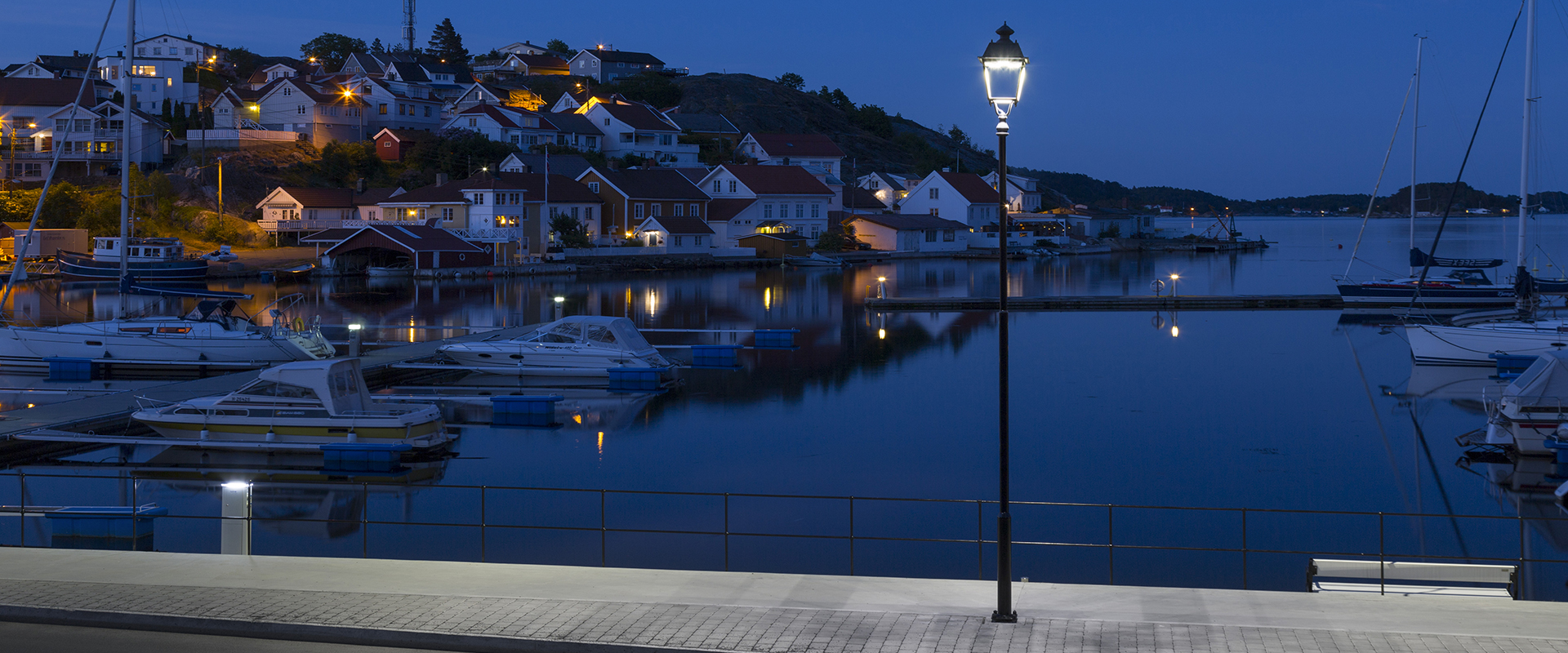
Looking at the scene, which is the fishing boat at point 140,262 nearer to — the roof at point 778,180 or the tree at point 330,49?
the roof at point 778,180

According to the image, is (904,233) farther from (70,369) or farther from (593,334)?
(70,369)

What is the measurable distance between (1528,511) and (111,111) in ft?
304

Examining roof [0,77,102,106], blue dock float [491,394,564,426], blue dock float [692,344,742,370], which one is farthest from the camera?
roof [0,77,102,106]

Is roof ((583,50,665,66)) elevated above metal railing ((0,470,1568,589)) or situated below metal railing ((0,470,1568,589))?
above

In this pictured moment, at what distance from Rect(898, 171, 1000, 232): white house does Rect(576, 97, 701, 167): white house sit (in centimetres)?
2040

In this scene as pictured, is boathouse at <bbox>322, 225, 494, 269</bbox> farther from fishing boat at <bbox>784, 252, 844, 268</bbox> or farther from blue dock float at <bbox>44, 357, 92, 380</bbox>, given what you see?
blue dock float at <bbox>44, 357, 92, 380</bbox>

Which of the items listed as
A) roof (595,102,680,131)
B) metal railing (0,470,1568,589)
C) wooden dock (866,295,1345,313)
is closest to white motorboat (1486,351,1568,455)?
metal railing (0,470,1568,589)

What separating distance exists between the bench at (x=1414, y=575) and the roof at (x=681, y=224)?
246 ft

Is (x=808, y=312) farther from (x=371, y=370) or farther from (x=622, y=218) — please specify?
(x=622, y=218)

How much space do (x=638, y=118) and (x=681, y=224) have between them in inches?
959

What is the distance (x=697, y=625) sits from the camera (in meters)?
9.44

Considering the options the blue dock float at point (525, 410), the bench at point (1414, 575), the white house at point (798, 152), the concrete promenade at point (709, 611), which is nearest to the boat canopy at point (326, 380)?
the blue dock float at point (525, 410)

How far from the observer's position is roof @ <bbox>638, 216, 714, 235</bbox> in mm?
85875

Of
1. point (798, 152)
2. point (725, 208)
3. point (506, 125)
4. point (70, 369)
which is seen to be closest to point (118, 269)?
point (506, 125)
